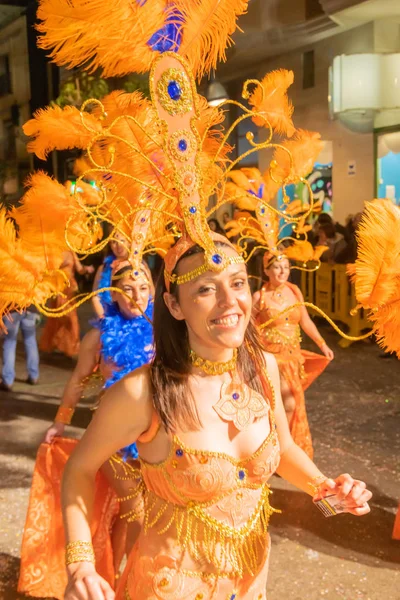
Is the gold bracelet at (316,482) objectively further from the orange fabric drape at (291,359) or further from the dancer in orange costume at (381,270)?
the orange fabric drape at (291,359)

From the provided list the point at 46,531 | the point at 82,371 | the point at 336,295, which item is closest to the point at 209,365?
the point at 82,371

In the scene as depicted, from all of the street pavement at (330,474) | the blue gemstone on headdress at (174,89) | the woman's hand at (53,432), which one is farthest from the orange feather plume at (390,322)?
the street pavement at (330,474)

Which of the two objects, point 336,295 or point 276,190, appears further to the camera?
point 336,295

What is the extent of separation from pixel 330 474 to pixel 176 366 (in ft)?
10.7

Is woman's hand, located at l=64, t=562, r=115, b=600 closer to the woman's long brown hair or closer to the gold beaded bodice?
the gold beaded bodice

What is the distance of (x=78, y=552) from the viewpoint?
1.63 metres

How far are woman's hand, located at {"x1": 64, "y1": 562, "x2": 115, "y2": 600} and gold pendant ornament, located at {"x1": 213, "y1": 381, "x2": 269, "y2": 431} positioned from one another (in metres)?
0.47

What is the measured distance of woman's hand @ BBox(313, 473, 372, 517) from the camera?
173cm

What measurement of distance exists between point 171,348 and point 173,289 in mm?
152

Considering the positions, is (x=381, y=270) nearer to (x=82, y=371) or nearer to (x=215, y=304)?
(x=215, y=304)

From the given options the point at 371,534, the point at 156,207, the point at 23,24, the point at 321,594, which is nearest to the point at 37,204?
the point at 156,207

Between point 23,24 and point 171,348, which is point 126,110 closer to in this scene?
point 171,348

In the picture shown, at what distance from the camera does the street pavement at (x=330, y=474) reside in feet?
11.1

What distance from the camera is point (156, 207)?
2.07 m
